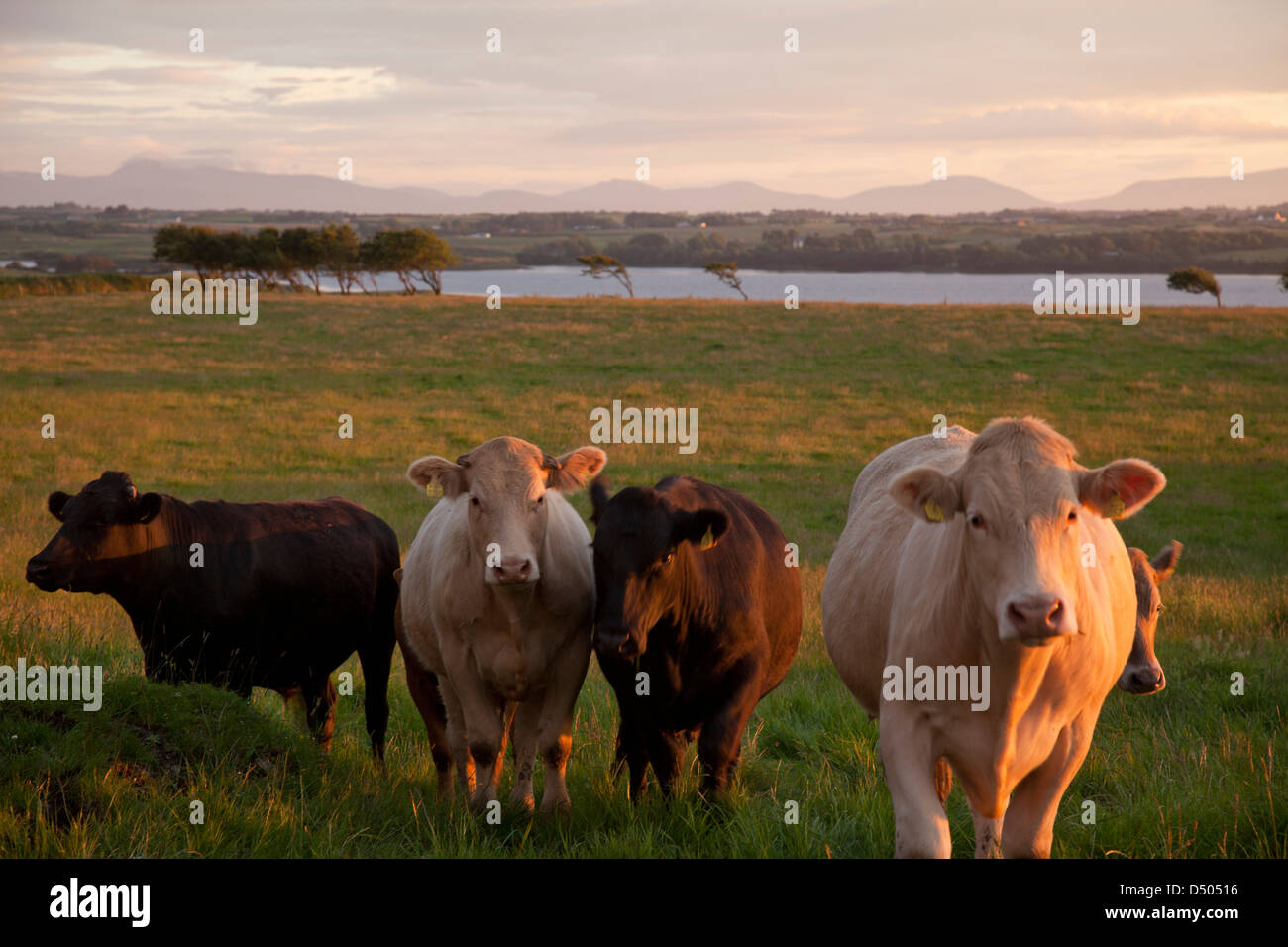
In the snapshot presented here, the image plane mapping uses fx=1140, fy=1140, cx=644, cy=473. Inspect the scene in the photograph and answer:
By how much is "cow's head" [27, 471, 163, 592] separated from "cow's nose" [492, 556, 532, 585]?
118 inches

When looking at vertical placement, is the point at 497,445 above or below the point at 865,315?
below

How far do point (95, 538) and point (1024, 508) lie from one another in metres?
5.72

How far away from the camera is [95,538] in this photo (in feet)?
23.5

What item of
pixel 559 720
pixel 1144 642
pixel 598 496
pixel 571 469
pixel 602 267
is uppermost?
pixel 602 267

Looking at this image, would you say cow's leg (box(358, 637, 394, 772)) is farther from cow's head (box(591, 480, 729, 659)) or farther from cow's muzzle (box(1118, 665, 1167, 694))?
cow's muzzle (box(1118, 665, 1167, 694))

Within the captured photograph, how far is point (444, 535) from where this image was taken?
21.5 feet

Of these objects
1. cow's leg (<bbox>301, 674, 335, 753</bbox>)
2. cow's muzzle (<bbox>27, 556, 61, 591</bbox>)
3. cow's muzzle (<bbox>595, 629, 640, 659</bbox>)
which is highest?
cow's muzzle (<bbox>27, 556, 61, 591</bbox>)

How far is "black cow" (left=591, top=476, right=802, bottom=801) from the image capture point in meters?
5.53

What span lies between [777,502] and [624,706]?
1204 centimetres

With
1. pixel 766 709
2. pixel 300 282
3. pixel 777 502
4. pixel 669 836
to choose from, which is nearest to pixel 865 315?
pixel 777 502

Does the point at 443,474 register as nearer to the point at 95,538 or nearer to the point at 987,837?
the point at 95,538

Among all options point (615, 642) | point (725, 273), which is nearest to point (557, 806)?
point (615, 642)

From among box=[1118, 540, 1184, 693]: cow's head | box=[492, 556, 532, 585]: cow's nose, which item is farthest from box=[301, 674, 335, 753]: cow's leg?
box=[1118, 540, 1184, 693]: cow's head
